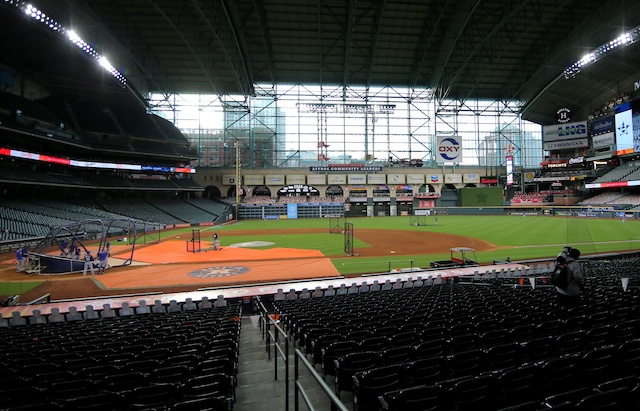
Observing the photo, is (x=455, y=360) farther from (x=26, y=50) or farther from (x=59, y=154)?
(x=59, y=154)

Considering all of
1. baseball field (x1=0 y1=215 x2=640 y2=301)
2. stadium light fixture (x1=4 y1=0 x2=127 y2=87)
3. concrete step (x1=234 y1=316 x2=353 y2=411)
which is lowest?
baseball field (x1=0 y1=215 x2=640 y2=301)

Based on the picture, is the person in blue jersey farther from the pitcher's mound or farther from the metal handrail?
the metal handrail

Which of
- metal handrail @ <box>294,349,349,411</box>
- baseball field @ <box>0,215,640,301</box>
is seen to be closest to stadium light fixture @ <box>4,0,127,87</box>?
baseball field @ <box>0,215,640,301</box>

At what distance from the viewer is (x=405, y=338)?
5.68 m

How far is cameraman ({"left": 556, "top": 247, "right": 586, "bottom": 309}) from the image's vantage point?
6.88m

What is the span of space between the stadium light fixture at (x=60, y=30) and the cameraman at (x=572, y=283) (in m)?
42.5

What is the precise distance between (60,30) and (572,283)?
153 ft

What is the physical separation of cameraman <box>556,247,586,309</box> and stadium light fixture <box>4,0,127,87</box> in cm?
4247

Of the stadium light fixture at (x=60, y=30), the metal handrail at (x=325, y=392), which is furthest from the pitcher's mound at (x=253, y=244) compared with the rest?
the metal handrail at (x=325, y=392)

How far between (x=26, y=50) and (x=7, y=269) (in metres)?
30.9

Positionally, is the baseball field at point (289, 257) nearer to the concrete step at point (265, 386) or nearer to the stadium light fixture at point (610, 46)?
the concrete step at point (265, 386)

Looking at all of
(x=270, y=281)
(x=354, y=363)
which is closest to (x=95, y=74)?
(x=270, y=281)

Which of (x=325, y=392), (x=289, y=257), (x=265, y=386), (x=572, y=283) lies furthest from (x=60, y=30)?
(x=572, y=283)

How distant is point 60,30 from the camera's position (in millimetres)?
32719
